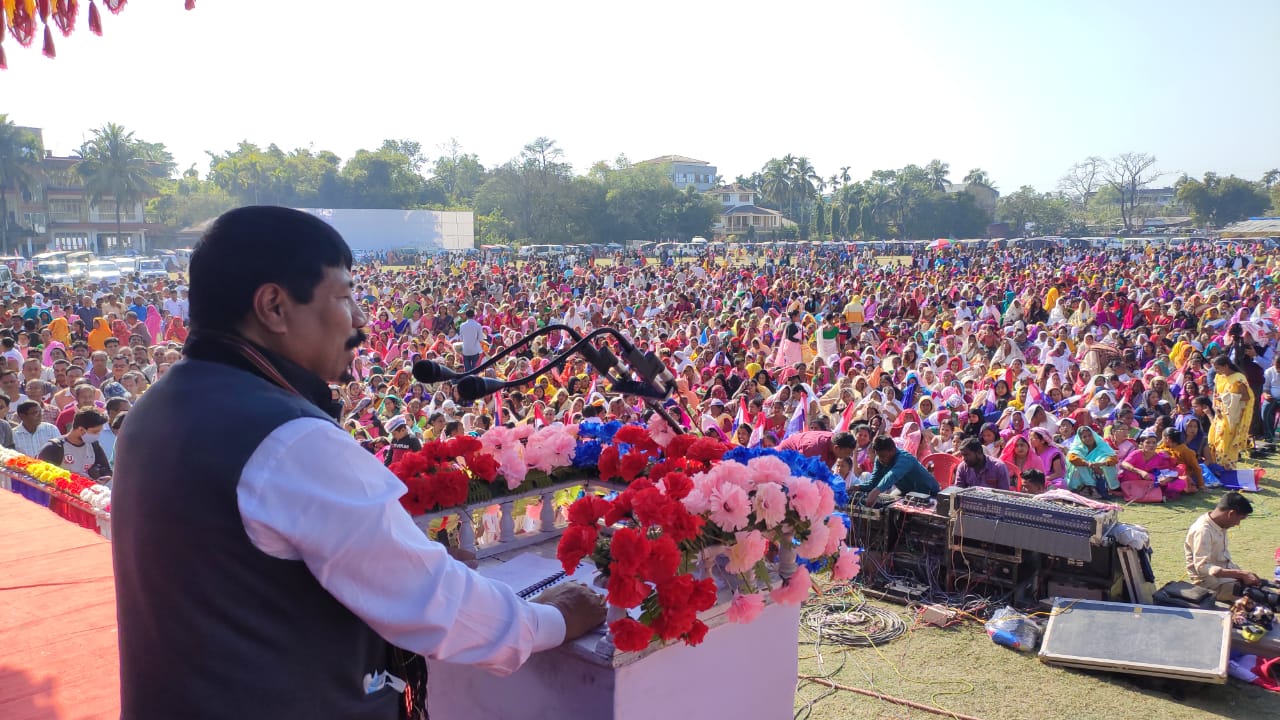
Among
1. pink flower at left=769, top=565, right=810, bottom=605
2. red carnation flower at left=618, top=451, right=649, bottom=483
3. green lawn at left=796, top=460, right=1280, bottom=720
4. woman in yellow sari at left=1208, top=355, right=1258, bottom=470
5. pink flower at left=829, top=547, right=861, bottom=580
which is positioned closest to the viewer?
pink flower at left=769, top=565, right=810, bottom=605

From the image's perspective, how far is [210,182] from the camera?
72812 millimetres

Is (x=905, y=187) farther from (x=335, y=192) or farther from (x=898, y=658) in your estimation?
(x=898, y=658)

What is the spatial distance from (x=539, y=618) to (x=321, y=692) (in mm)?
396

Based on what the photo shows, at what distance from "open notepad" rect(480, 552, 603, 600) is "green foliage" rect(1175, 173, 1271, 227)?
87.5 m

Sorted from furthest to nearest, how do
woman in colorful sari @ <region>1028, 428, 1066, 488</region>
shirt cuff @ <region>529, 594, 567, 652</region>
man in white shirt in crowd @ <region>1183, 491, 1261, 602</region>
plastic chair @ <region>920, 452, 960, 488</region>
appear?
1. woman in colorful sari @ <region>1028, 428, 1066, 488</region>
2. plastic chair @ <region>920, 452, 960, 488</region>
3. man in white shirt in crowd @ <region>1183, 491, 1261, 602</region>
4. shirt cuff @ <region>529, 594, 567, 652</region>

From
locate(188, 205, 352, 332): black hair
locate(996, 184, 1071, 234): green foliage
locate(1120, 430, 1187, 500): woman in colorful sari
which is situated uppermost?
locate(996, 184, 1071, 234): green foliage

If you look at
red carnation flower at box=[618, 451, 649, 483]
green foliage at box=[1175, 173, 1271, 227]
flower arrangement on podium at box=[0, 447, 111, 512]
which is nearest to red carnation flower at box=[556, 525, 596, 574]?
red carnation flower at box=[618, 451, 649, 483]

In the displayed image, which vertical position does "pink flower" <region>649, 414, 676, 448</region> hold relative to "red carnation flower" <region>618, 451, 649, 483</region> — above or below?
above

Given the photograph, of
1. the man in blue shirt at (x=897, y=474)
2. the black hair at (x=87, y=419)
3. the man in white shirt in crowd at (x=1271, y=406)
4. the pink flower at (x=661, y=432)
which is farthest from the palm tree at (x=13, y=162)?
the pink flower at (x=661, y=432)

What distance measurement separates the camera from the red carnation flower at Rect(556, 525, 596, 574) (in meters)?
2.04

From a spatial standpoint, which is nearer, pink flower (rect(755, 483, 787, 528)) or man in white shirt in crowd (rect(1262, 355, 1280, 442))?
pink flower (rect(755, 483, 787, 528))

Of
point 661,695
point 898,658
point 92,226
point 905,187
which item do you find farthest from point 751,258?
point 661,695

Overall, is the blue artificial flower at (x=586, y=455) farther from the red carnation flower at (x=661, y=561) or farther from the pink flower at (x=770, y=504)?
the red carnation flower at (x=661, y=561)

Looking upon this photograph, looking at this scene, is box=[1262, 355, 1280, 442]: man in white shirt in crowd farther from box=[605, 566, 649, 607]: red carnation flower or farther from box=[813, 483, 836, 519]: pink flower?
box=[605, 566, 649, 607]: red carnation flower
